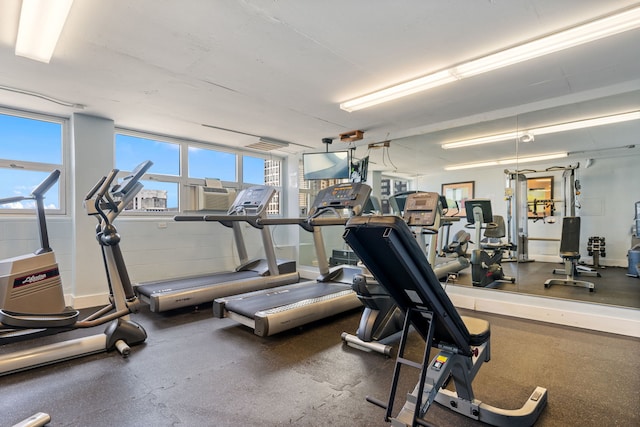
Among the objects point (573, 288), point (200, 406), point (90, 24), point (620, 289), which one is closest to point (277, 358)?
point (200, 406)

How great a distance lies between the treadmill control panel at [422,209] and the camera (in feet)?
11.2

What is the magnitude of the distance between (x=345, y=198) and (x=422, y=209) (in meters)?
0.85

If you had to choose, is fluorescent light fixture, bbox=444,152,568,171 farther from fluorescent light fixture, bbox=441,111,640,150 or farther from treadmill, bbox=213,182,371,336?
treadmill, bbox=213,182,371,336

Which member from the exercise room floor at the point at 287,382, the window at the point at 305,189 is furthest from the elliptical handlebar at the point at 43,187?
the window at the point at 305,189

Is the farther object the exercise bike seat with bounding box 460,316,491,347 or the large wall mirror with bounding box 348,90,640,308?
the large wall mirror with bounding box 348,90,640,308

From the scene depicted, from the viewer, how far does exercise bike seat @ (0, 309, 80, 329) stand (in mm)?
2289

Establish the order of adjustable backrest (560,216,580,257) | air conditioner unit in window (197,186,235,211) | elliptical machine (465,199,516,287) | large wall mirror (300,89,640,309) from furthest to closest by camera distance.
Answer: air conditioner unit in window (197,186,235,211)
adjustable backrest (560,216,580,257)
elliptical machine (465,199,516,287)
large wall mirror (300,89,640,309)

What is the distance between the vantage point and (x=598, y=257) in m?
5.27

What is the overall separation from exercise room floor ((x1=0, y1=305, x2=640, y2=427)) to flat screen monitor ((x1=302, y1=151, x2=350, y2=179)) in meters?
3.09

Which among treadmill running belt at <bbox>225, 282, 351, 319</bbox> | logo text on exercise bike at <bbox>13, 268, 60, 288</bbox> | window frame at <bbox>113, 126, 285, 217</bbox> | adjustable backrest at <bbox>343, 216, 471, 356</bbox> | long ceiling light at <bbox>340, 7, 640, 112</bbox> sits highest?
long ceiling light at <bbox>340, 7, 640, 112</bbox>

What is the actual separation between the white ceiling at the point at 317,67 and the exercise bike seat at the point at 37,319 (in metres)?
2.09

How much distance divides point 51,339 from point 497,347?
4315mm

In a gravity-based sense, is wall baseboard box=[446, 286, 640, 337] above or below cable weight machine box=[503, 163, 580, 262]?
below

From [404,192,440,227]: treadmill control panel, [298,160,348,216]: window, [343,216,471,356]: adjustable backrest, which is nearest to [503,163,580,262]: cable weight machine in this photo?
[404,192,440,227]: treadmill control panel
